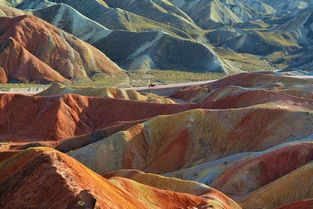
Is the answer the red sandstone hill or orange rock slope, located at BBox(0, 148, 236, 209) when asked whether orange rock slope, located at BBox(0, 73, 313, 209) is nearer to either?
orange rock slope, located at BBox(0, 148, 236, 209)

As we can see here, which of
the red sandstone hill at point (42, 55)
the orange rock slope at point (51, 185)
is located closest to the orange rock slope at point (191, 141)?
the orange rock slope at point (51, 185)

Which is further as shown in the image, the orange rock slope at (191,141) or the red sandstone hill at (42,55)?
the red sandstone hill at (42,55)

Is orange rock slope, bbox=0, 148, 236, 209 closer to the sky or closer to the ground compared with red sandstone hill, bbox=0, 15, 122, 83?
closer to the sky

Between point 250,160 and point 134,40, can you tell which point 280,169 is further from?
point 134,40

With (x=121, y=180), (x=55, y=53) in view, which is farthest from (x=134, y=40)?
(x=121, y=180)

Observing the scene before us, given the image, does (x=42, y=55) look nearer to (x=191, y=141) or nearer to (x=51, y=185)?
(x=191, y=141)

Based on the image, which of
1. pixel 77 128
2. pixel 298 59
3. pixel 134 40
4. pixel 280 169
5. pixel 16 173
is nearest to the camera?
pixel 16 173

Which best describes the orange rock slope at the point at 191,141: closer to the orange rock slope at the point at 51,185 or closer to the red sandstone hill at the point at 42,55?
the orange rock slope at the point at 51,185

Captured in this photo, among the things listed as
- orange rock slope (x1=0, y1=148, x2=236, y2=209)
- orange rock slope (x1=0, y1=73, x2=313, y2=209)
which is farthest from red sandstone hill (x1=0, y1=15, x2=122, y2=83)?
orange rock slope (x1=0, y1=148, x2=236, y2=209)

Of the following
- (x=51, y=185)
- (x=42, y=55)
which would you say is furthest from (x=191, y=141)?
(x=42, y=55)
